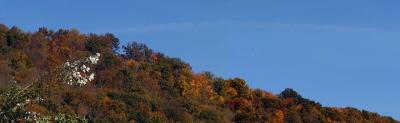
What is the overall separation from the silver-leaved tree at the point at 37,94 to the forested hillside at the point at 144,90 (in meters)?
64.5

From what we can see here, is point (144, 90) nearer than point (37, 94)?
No

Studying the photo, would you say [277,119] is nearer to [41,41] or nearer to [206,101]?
[206,101]

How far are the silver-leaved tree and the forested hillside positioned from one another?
2538 inches

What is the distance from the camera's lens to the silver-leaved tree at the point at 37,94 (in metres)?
17.2

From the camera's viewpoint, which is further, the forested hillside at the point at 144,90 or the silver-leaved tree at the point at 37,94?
the forested hillside at the point at 144,90

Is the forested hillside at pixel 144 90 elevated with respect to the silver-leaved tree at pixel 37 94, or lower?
elevated

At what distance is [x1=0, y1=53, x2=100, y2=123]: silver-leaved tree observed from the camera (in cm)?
1720

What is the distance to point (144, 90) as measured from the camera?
110m

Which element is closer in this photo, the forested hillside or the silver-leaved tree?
the silver-leaved tree

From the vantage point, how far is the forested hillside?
9175cm

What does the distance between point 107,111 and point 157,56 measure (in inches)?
1477

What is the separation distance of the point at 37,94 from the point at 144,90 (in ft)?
303

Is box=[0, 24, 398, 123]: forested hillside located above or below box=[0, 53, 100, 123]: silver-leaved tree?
above

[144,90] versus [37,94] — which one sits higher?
[144,90]
